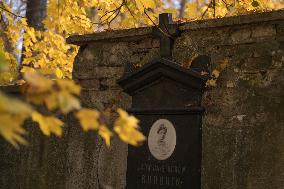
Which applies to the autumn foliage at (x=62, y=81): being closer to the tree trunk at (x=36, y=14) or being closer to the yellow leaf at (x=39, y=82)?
the yellow leaf at (x=39, y=82)

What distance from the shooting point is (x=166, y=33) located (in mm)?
4270

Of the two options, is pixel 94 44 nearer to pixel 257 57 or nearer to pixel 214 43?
pixel 214 43

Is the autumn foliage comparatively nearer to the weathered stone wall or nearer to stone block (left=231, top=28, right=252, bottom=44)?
the weathered stone wall

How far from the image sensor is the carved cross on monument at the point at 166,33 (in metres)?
4.25

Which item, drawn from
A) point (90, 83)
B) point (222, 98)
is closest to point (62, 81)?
point (222, 98)

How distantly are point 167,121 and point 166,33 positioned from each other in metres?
0.92

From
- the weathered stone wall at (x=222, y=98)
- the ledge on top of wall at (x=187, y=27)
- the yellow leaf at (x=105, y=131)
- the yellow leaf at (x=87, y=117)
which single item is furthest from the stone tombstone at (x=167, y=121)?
the yellow leaf at (x=87, y=117)

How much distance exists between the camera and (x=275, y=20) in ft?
12.1

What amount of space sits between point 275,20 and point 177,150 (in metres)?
1.49

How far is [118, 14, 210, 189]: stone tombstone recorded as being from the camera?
3889 millimetres

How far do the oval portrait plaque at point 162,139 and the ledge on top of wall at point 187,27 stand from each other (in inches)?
38.8

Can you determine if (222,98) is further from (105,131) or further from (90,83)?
(105,131)

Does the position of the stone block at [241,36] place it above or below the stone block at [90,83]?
above

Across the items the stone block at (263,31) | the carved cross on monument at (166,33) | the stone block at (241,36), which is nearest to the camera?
the stone block at (263,31)
